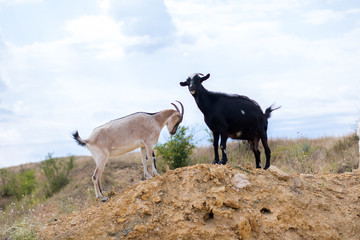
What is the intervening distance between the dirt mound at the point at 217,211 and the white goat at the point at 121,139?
973 mm

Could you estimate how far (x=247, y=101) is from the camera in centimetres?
852

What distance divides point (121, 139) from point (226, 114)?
7.25 feet

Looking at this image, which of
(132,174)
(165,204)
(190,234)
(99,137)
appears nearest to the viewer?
Result: (190,234)

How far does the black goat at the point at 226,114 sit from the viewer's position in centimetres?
779

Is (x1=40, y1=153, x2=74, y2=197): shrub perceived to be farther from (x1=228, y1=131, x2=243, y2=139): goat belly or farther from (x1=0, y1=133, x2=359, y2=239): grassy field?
(x1=228, y1=131, x2=243, y2=139): goat belly

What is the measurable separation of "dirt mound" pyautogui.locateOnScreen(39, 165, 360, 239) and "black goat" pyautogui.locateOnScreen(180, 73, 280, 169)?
119 cm

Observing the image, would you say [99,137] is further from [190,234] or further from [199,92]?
[190,234]

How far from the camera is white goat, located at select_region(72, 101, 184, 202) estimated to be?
7699 millimetres

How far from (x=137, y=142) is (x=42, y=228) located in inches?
94.5

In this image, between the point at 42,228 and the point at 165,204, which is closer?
the point at 165,204

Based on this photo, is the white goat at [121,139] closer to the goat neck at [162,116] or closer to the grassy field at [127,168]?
the goat neck at [162,116]

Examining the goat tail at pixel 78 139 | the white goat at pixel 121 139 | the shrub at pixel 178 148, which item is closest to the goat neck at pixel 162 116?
the white goat at pixel 121 139

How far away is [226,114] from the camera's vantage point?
26.0ft

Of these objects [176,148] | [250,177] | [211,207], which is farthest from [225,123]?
[176,148]
